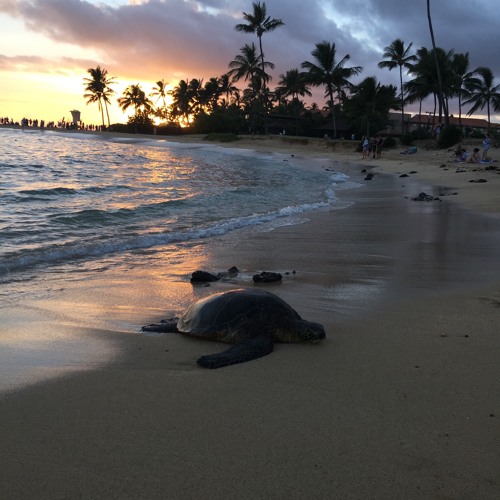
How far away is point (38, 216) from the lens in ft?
32.1

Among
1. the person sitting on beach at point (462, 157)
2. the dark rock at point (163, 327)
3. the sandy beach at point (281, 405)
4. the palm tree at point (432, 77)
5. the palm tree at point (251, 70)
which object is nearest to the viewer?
the sandy beach at point (281, 405)

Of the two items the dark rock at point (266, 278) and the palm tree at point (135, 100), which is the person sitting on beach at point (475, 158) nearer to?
the dark rock at point (266, 278)

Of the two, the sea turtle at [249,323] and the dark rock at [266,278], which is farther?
the dark rock at [266,278]

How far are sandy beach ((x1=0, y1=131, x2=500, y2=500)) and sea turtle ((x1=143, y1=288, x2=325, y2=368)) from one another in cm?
10

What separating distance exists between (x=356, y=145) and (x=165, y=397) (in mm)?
44373

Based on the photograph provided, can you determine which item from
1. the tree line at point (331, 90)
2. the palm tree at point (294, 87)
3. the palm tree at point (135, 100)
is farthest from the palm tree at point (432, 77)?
the palm tree at point (135, 100)

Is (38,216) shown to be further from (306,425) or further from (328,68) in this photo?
(328,68)

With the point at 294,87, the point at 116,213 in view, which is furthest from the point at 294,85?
the point at 116,213

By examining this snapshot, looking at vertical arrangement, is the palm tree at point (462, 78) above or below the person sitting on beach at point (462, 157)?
above

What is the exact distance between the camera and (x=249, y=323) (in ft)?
11.5

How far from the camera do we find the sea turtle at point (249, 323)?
3471 mm

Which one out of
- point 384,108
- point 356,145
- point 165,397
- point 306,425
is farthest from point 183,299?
point 384,108

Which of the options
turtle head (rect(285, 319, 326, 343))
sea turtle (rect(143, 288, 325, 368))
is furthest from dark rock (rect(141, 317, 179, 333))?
turtle head (rect(285, 319, 326, 343))

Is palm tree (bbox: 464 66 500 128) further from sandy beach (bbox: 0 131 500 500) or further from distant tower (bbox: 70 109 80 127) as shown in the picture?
distant tower (bbox: 70 109 80 127)
